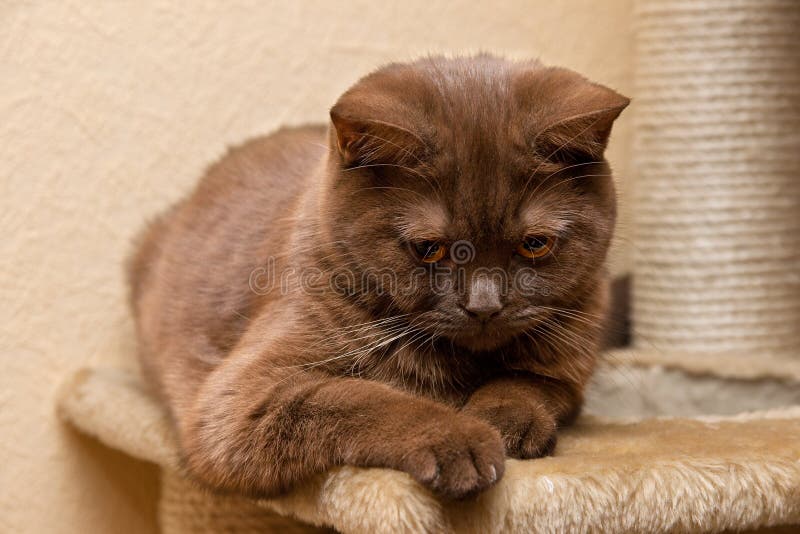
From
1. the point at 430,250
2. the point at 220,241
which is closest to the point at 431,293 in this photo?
the point at 430,250

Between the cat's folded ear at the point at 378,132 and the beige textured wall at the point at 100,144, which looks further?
the beige textured wall at the point at 100,144

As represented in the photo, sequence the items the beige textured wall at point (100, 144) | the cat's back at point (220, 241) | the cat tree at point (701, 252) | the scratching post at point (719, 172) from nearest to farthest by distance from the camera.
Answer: the cat's back at point (220, 241), the cat tree at point (701, 252), the beige textured wall at point (100, 144), the scratching post at point (719, 172)

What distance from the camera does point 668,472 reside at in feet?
3.54

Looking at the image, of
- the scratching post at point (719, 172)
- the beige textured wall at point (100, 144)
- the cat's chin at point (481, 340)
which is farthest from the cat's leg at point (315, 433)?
the scratching post at point (719, 172)

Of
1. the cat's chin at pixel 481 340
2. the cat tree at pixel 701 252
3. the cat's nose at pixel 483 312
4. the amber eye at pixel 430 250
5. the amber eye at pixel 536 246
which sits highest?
the amber eye at pixel 430 250

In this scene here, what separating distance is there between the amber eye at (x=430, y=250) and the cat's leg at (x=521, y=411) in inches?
7.6

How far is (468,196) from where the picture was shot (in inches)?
43.3

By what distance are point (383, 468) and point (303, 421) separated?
0.40 ft

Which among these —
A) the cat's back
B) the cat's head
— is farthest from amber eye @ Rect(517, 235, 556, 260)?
the cat's back

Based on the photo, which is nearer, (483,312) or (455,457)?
(455,457)

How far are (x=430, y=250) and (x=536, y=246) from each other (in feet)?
0.43

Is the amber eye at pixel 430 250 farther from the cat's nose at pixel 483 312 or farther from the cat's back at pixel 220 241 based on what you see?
the cat's back at pixel 220 241

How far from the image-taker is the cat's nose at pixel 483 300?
1083mm

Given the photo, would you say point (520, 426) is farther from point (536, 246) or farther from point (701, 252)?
point (701, 252)
